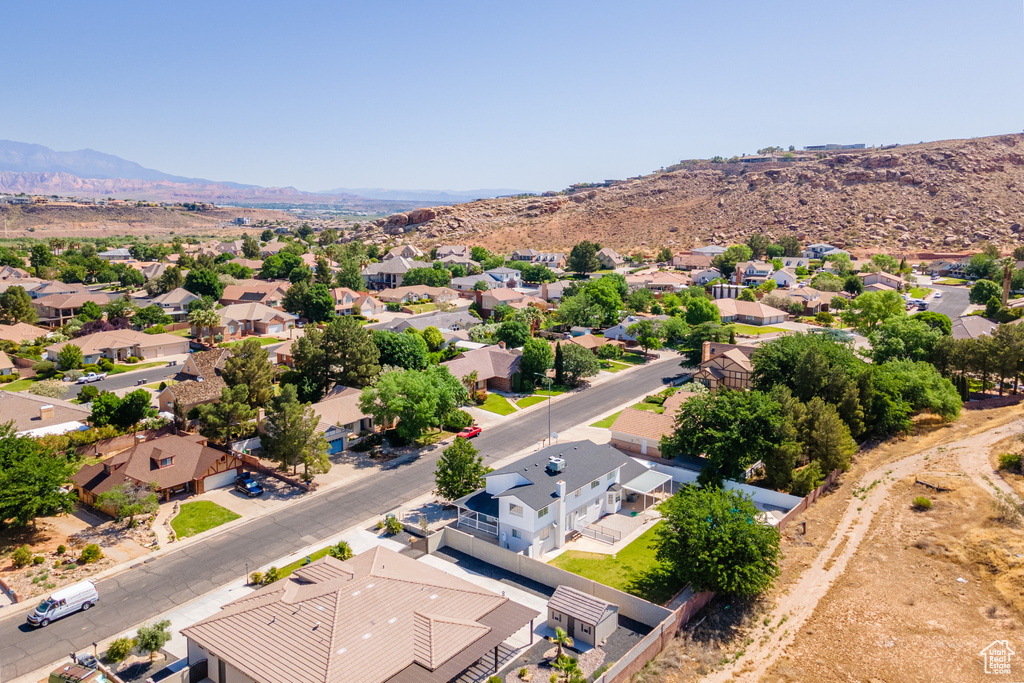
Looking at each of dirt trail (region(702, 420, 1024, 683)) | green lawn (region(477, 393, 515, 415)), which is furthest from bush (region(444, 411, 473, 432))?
dirt trail (region(702, 420, 1024, 683))

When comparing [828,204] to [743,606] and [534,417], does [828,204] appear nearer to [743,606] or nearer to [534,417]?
[534,417]

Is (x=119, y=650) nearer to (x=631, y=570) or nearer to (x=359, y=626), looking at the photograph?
(x=359, y=626)

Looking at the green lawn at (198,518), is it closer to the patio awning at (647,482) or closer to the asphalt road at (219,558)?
the asphalt road at (219,558)

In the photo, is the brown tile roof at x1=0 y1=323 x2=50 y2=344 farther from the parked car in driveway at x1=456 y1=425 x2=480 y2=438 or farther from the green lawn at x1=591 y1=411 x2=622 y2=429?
the green lawn at x1=591 y1=411 x2=622 y2=429

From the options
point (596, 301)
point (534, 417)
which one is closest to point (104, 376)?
point (534, 417)

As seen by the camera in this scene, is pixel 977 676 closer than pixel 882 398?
Yes

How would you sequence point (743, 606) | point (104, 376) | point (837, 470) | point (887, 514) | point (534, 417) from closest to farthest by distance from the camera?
point (743, 606) < point (887, 514) < point (837, 470) < point (534, 417) < point (104, 376)
